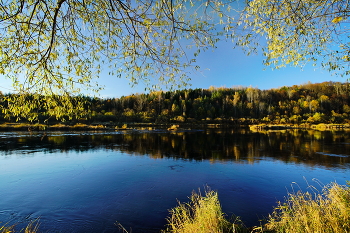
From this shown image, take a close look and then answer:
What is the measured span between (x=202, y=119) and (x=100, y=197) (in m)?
65.3

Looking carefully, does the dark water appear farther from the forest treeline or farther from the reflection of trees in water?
the forest treeline

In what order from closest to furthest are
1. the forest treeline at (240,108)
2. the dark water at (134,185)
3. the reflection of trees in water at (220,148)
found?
the dark water at (134,185), the reflection of trees in water at (220,148), the forest treeline at (240,108)

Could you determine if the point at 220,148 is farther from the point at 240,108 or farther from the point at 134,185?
the point at 240,108

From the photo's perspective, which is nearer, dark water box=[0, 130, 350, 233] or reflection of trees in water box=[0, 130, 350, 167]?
dark water box=[0, 130, 350, 233]

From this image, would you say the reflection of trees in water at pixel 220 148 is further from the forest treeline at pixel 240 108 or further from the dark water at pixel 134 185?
the forest treeline at pixel 240 108

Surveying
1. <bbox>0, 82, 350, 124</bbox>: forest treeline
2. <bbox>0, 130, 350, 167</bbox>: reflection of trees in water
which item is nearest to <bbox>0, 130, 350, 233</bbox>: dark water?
<bbox>0, 130, 350, 167</bbox>: reflection of trees in water

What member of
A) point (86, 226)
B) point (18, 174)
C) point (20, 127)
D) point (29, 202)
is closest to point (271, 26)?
point (86, 226)

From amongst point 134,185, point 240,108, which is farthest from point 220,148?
point 240,108

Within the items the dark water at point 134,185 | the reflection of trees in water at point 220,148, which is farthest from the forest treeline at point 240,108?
the dark water at point 134,185

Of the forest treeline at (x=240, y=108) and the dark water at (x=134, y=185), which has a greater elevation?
the forest treeline at (x=240, y=108)

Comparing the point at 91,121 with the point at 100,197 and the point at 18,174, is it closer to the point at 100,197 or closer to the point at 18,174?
the point at 18,174

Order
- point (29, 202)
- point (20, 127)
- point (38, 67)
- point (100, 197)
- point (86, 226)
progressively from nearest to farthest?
point (38, 67), point (86, 226), point (29, 202), point (100, 197), point (20, 127)

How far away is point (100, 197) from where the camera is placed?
6.70 metres

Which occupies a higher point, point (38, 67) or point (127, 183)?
point (38, 67)
